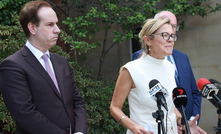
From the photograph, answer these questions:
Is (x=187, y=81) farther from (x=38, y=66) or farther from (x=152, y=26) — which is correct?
(x=38, y=66)

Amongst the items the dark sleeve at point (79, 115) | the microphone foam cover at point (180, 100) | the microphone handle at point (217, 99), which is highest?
the microphone foam cover at point (180, 100)

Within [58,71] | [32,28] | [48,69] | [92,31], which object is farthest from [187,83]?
[92,31]

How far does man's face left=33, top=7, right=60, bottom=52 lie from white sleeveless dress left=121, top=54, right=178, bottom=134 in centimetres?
80

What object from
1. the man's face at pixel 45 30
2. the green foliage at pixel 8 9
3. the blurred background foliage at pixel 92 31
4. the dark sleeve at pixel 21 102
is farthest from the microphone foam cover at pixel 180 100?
the green foliage at pixel 8 9

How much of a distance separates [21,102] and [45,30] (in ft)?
2.29

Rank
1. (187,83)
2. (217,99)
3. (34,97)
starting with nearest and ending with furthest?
(217,99)
(34,97)
(187,83)

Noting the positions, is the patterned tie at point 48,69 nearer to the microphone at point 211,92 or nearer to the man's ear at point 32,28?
the man's ear at point 32,28

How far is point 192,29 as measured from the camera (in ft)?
25.5

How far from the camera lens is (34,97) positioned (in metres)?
2.65

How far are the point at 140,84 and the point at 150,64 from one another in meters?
0.29

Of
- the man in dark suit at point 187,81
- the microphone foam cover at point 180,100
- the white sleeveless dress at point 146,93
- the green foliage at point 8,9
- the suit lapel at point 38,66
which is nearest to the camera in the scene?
the microphone foam cover at point 180,100

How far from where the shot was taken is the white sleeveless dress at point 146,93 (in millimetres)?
3010

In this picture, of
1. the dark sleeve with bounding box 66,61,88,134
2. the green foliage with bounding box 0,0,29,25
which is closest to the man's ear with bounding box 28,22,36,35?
the dark sleeve with bounding box 66,61,88,134

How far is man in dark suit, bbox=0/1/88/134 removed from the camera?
101 inches
